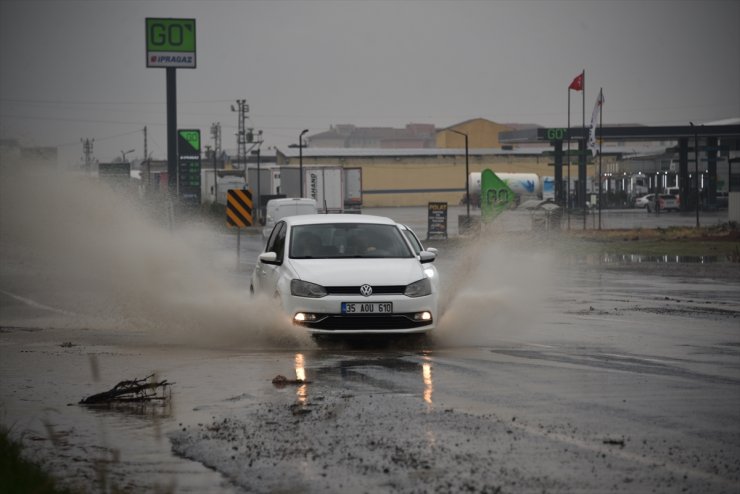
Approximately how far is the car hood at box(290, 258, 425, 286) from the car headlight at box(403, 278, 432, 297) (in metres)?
0.05

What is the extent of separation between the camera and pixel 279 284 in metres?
13.7

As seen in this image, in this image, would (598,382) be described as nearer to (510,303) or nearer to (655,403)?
(655,403)

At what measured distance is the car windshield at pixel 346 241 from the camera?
14.3 metres

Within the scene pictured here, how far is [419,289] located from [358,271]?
712 millimetres

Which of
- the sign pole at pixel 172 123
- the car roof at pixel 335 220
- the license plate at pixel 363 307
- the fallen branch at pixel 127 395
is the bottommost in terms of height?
the fallen branch at pixel 127 395

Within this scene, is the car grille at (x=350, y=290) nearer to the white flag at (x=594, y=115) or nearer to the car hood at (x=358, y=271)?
→ the car hood at (x=358, y=271)

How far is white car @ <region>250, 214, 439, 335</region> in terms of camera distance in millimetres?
12984

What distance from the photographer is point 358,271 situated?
526 inches

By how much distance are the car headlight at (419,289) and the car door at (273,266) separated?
5.43 ft

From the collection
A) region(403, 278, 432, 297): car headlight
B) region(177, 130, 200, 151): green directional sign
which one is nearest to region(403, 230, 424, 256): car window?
region(403, 278, 432, 297): car headlight

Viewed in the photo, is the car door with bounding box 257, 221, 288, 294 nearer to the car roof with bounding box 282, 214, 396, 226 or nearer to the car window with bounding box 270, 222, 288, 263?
the car window with bounding box 270, 222, 288, 263

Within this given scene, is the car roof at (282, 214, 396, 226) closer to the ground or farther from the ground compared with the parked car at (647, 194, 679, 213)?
farther from the ground

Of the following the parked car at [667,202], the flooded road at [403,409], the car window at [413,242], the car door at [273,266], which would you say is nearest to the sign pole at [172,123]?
the car door at [273,266]

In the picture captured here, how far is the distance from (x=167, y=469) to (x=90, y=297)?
16353mm
